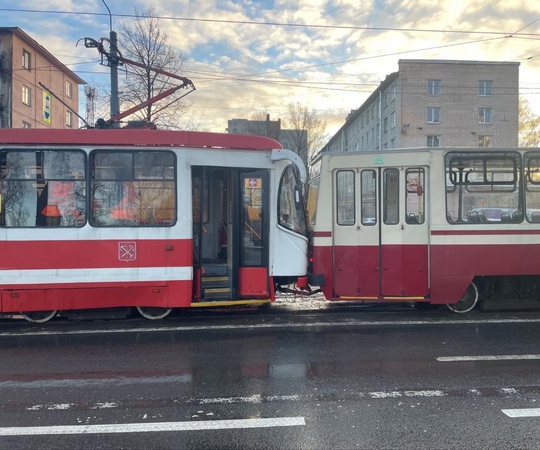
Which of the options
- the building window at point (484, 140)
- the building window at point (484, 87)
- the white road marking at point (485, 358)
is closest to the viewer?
the white road marking at point (485, 358)

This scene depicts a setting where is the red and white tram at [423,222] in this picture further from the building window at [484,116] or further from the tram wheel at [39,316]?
the building window at [484,116]

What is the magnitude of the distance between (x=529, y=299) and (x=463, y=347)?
3.10 metres

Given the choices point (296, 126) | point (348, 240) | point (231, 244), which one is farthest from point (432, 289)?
point (296, 126)

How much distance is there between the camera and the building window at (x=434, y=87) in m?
38.8

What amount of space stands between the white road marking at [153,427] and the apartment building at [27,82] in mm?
30113

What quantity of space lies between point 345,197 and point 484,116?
37.7 metres

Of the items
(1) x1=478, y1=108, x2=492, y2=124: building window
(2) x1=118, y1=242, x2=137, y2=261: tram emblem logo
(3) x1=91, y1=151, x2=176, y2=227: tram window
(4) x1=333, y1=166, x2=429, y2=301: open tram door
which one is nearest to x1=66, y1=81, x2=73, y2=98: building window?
(1) x1=478, y1=108, x2=492, y2=124: building window

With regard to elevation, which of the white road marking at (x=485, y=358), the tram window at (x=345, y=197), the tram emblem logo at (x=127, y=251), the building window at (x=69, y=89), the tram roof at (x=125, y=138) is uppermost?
the building window at (x=69, y=89)

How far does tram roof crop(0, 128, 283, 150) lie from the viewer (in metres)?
6.96

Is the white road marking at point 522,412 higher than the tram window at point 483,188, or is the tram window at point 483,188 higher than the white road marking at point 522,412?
the tram window at point 483,188

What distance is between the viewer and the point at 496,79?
39.6 meters

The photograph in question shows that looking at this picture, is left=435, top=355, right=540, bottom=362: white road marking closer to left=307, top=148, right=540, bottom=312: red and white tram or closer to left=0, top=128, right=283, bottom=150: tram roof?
left=307, top=148, right=540, bottom=312: red and white tram

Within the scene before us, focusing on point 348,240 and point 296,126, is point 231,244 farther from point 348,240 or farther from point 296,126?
point 296,126

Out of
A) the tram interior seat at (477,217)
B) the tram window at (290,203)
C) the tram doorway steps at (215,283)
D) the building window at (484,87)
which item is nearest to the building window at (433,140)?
the building window at (484,87)
